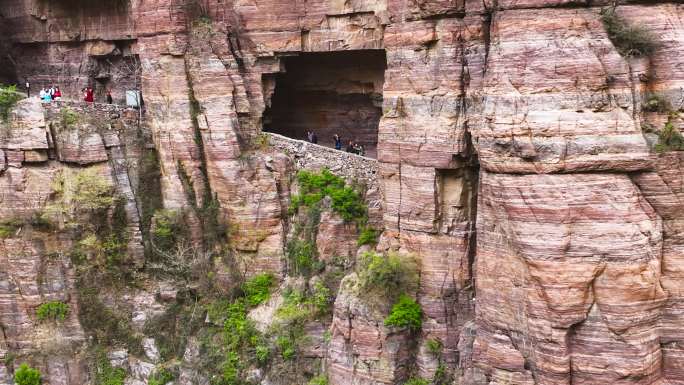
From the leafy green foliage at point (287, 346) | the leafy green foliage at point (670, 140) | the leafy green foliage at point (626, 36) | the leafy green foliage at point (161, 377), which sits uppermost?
the leafy green foliage at point (626, 36)

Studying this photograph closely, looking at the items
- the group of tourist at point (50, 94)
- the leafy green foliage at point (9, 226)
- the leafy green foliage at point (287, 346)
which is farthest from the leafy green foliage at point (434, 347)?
the group of tourist at point (50, 94)

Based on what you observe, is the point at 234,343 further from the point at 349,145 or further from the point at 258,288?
the point at 349,145

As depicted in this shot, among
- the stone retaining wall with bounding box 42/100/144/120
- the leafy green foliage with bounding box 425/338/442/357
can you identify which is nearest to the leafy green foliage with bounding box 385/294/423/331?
the leafy green foliage with bounding box 425/338/442/357

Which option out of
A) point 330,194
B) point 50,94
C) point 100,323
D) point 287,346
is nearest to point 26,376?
point 100,323

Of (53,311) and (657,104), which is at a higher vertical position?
(657,104)

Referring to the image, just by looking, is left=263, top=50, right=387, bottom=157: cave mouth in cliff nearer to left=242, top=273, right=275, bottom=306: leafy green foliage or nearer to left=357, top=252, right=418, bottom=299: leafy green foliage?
left=242, top=273, right=275, bottom=306: leafy green foliage

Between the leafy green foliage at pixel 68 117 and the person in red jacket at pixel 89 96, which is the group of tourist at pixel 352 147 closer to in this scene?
the leafy green foliage at pixel 68 117

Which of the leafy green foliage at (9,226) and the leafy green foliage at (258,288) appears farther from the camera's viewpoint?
the leafy green foliage at (9,226)
